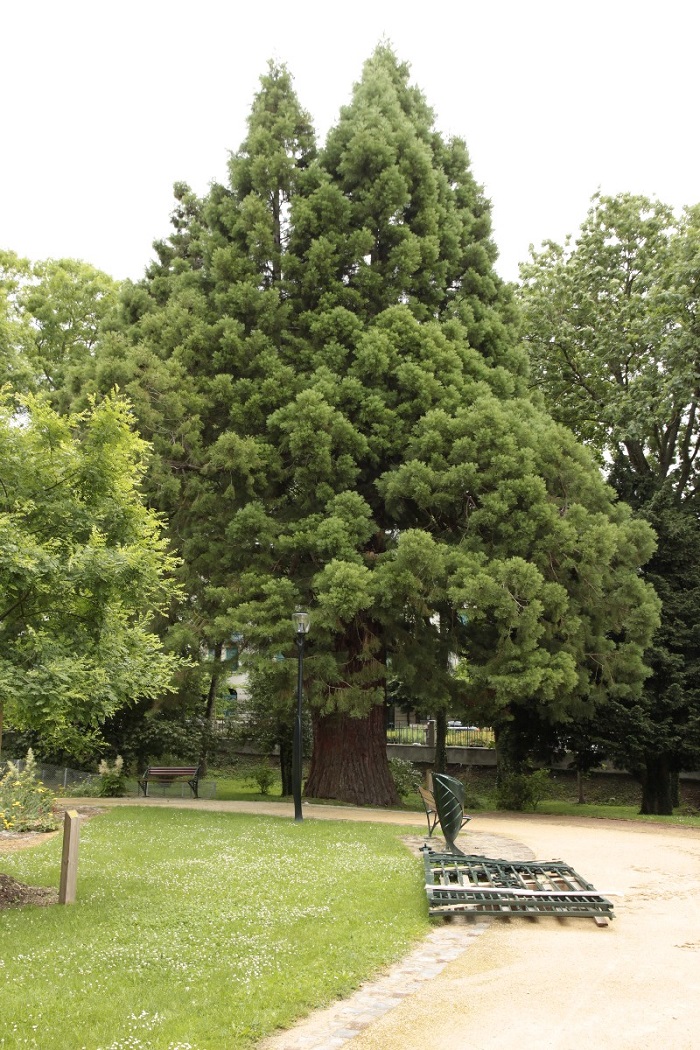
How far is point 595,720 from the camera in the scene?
70.3 feet

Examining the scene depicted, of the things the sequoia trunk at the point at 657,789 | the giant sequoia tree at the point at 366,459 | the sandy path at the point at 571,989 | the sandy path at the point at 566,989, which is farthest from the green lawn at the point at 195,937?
the sequoia trunk at the point at 657,789

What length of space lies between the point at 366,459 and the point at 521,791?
807 centimetres

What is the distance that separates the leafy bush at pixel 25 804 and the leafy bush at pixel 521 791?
9.89 m

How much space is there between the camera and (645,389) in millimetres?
22484

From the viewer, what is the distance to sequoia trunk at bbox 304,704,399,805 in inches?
784

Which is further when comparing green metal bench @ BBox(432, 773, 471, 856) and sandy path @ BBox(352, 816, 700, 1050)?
green metal bench @ BBox(432, 773, 471, 856)

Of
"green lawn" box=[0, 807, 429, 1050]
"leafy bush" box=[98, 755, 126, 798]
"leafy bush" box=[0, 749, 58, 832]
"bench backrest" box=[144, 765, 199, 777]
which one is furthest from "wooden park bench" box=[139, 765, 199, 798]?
"green lawn" box=[0, 807, 429, 1050]

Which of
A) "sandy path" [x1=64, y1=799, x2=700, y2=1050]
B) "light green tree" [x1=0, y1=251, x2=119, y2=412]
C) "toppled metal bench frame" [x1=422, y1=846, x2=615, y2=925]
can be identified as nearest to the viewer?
"sandy path" [x1=64, y1=799, x2=700, y2=1050]

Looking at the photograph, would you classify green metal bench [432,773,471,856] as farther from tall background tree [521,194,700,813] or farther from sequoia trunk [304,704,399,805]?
tall background tree [521,194,700,813]

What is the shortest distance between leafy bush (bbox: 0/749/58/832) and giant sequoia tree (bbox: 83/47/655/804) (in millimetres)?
4005

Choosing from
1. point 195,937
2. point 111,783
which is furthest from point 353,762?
point 195,937

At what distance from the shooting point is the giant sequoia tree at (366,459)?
17.8m

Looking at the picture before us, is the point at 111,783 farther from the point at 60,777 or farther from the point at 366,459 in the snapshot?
the point at 366,459

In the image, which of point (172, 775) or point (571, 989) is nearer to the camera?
point (571, 989)
